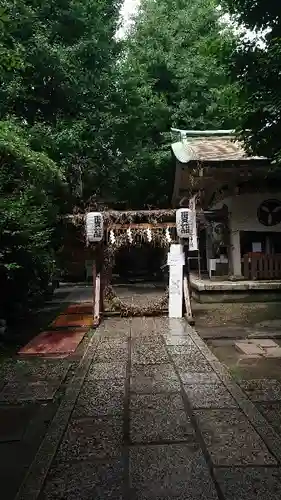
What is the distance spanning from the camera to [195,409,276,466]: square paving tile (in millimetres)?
3160

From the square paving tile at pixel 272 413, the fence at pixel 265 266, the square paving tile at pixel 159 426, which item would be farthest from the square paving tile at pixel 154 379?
the fence at pixel 265 266

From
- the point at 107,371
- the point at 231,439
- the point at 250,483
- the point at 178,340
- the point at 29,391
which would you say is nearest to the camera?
the point at 250,483

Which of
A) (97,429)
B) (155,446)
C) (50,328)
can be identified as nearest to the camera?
(155,446)

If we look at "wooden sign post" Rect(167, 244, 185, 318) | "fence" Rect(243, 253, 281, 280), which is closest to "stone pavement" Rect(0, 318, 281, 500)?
"wooden sign post" Rect(167, 244, 185, 318)

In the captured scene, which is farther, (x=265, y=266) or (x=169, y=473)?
(x=265, y=266)

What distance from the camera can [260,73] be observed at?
6.95 meters

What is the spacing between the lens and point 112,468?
3.07 meters

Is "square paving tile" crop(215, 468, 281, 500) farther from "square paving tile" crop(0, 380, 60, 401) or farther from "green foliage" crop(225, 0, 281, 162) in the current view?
"green foliage" crop(225, 0, 281, 162)

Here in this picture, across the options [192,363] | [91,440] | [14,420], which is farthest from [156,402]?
[192,363]

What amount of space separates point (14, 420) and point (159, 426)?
1.54 metres

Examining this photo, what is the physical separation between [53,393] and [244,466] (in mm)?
2708

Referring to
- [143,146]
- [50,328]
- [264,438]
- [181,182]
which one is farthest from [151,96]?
[264,438]

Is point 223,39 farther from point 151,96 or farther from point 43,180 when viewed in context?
point 151,96

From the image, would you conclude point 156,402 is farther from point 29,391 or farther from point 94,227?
point 94,227
